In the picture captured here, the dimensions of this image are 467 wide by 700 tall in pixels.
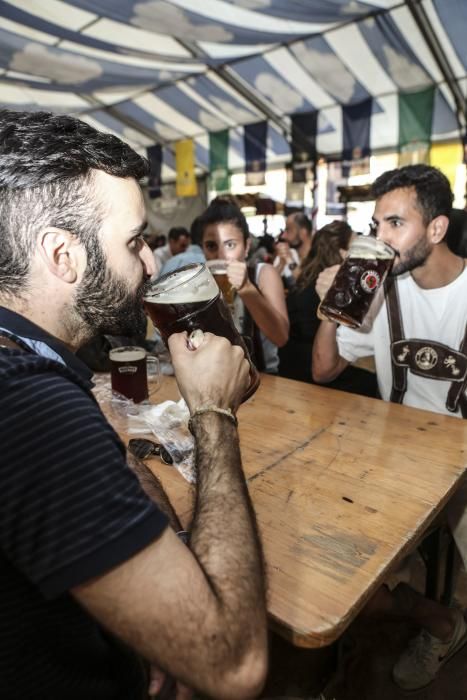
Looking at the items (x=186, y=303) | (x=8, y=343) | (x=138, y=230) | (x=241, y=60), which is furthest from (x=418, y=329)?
(x=241, y=60)

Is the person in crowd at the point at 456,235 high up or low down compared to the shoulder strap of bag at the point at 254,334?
up

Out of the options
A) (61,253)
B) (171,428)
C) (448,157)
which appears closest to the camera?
(61,253)

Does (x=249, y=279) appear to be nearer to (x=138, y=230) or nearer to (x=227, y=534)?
(x=138, y=230)

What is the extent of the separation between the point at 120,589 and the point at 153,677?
59cm

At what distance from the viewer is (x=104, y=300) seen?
0.85m

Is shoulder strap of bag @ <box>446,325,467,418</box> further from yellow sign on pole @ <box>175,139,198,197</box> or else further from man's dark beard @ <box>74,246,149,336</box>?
yellow sign on pole @ <box>175,139,198,197</box>

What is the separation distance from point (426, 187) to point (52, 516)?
1.84m

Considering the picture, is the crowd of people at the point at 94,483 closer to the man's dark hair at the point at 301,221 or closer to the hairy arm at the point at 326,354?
the hairy arm at the point at 326,354

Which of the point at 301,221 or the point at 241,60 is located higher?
the point at 241,60

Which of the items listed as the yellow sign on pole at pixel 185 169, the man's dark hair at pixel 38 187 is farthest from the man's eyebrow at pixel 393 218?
the yellow sign on pole at pixel 185 169

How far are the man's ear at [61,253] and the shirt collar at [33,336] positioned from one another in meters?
0.10

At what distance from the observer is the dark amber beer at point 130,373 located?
1.62m

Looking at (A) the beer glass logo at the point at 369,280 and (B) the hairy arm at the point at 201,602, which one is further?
(A) the beer glass logo at the point at 369,280

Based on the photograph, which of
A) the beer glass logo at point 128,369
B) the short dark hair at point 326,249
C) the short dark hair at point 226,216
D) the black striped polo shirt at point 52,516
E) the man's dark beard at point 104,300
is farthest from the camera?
the short dark hair at point 326,249
